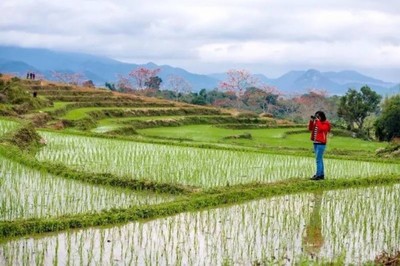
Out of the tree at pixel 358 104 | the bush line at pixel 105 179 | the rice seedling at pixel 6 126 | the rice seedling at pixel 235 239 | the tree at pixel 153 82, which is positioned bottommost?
the rice seedling at pixel 235 239

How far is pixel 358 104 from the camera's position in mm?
35125

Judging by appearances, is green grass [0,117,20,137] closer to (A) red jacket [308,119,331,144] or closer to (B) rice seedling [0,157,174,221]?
(B) rice seedling [0,157,174,221]

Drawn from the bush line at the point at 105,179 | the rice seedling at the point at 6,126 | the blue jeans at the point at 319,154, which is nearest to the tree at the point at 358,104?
the rice seedling at the point at 6,126

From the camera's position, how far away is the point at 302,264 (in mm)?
4762

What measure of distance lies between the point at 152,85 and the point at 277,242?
61.4m

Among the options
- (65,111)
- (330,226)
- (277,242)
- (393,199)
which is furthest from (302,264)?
(65,111)

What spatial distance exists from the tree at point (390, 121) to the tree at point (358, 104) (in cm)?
462

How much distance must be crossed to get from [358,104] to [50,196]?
30.3 m

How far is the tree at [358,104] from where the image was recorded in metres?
35.2

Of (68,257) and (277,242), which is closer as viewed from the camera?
(68,257)

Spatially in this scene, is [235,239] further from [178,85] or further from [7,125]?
[178,85]

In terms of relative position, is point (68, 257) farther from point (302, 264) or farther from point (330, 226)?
point (330, 226)

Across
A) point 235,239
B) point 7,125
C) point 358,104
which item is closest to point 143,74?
point 358,104

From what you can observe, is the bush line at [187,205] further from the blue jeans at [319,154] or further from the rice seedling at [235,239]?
the blue jeans at [319,154]
